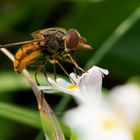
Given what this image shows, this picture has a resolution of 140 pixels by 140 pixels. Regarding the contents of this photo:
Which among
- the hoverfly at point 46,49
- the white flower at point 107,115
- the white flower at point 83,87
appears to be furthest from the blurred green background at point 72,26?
the white flower at point 107,115

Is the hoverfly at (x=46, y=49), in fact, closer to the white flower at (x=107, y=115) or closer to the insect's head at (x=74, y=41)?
the insect's head at (x=74, y=41)

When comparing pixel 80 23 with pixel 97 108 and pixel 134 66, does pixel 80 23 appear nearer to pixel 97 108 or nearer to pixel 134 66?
pixel 134 66

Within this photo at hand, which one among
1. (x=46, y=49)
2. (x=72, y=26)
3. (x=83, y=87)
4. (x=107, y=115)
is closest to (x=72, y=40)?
(x=46, y=49)

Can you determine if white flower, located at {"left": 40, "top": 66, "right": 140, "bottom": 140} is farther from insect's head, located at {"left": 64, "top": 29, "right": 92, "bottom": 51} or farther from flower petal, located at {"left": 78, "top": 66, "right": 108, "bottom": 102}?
insect's head, located at {"left": 64, "top": 29, "right": 92, "bottom": 51}

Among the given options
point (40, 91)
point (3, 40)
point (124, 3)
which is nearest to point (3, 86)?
point (3, 40)

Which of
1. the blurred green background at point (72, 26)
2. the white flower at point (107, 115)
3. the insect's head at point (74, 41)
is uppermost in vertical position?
the blurred green background at point (72, 26)

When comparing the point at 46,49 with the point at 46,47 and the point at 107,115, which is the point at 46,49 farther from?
the point at 107,115

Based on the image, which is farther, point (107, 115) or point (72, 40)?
point (72, 40)
